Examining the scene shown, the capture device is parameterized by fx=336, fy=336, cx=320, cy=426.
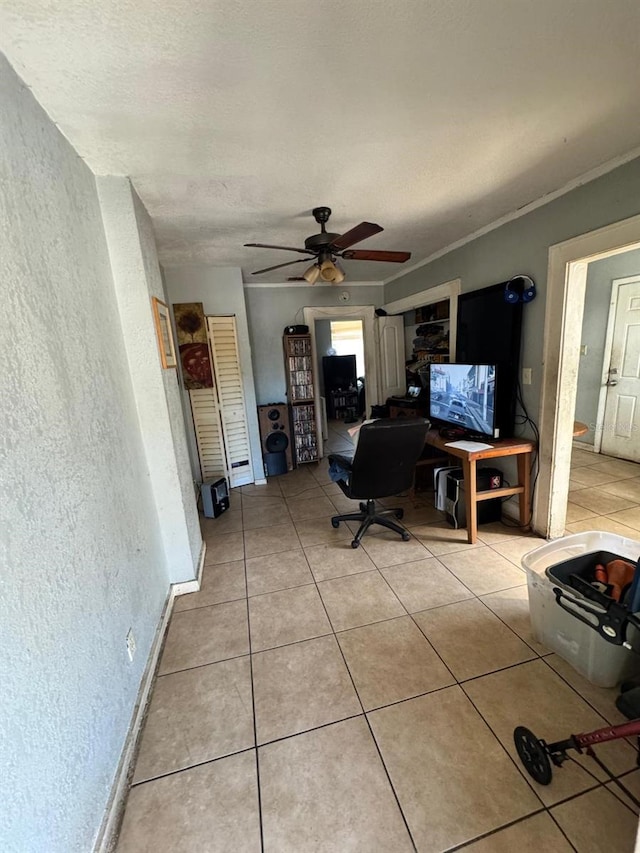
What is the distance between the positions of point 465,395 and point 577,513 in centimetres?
135

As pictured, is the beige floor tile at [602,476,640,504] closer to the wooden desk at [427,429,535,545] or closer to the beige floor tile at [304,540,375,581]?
the wooden desk at [427,429,535,545]

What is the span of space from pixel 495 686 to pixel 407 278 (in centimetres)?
384

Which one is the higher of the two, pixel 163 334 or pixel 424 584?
pixel 163 334

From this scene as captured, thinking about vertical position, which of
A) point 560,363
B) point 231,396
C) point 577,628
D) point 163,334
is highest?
point 163,334

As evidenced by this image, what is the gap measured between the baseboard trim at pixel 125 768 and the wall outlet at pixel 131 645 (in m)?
0.17

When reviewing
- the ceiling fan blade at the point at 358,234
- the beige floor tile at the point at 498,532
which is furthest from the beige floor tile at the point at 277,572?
the ceiling fan blade at the point at 358,234

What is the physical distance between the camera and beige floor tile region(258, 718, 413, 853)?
0.98m

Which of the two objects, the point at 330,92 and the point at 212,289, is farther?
the point at 212,289

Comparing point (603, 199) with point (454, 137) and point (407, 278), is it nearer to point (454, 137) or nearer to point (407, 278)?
point (454, 137)

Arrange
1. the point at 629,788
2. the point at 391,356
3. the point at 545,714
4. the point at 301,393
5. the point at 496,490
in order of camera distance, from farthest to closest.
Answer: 1. the point at 391,356
2. the point at 301,393
3. the point at 496,490
4. the point at 545,714
5. the point at 629,788

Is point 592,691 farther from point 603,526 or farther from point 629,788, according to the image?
point 603,526

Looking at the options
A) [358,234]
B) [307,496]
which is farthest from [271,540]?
[358,234]

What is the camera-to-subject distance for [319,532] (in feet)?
8.95

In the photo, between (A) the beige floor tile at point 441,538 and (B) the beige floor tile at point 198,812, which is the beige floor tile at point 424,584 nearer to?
(A) the beige floor tile at point 441,538
